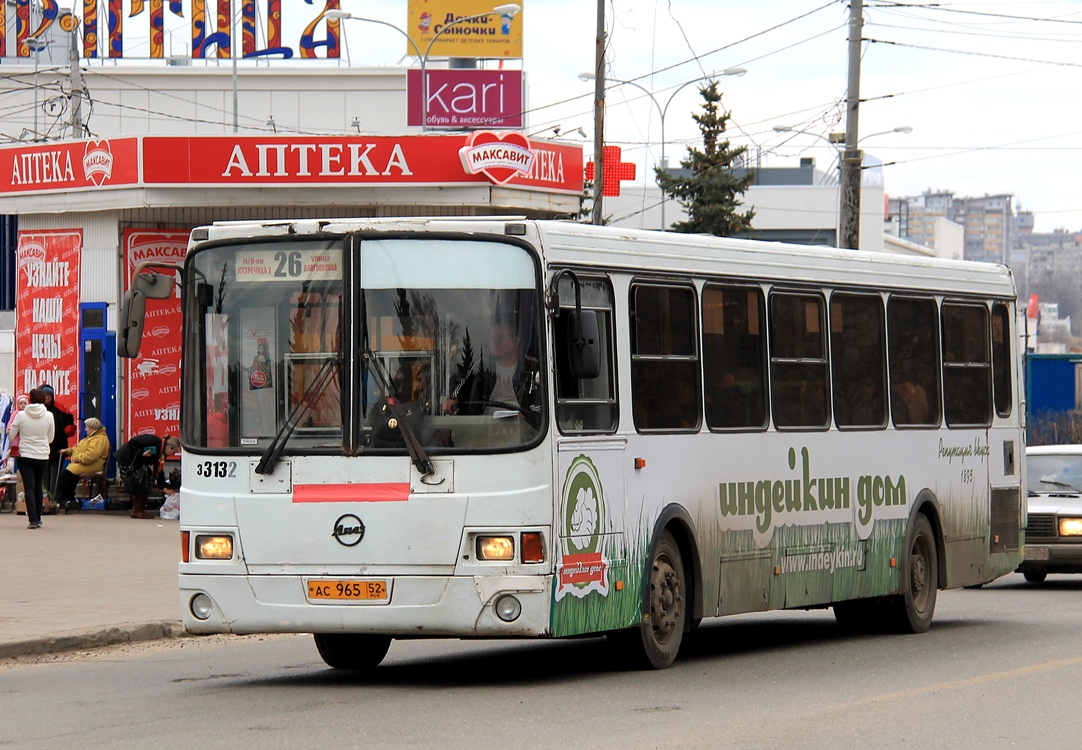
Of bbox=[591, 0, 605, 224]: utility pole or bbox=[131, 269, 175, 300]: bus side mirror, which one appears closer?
bbox=[131, 269, 175, 300]: bus side mirror

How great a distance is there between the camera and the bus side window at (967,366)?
1505 centimetres

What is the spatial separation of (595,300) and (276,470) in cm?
212

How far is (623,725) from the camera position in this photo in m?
8.88

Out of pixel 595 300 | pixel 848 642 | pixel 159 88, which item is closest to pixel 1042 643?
pixel 848 642

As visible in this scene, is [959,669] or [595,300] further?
[959,669]

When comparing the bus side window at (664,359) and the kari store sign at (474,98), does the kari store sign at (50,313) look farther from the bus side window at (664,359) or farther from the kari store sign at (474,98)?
the kari store sign at (474,98)

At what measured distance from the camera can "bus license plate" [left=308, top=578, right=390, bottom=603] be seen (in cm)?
1016

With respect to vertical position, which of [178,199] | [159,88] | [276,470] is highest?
[159,88]

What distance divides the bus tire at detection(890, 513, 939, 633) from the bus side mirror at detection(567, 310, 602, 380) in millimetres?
5062

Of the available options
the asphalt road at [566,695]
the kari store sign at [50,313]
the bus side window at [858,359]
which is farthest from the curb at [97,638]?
the kari store sign at [50,313]

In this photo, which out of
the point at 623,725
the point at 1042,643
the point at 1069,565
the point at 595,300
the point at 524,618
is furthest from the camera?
the point at 1069,565

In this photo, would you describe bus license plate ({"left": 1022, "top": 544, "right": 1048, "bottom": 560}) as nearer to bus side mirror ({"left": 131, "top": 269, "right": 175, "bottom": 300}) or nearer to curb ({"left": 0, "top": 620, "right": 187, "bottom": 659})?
curb ({"left": 0, "top": 620, "right": 187, "bottom": 659})

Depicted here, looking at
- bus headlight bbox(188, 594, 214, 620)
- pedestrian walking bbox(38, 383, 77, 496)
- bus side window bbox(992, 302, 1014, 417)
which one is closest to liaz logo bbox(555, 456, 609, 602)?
bus headlight bbox(188, 594, 214, 620)

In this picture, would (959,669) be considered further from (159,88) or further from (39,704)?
(159,88)
